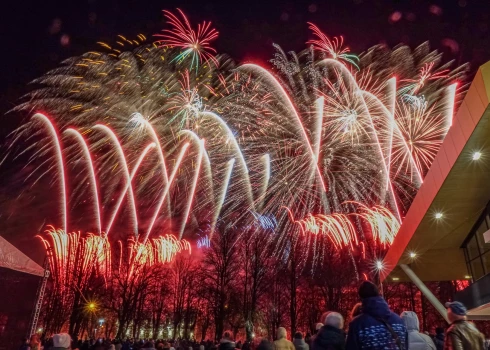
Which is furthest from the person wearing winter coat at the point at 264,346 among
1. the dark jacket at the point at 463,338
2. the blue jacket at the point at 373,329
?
the blue jacket at the point at 373,329

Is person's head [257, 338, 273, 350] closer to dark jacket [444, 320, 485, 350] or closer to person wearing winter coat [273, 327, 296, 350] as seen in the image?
person wearing winter coat [273, 327, 296, 350]

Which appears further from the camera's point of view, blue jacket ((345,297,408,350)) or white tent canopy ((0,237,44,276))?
white tent canopy ((0,237,44,276))

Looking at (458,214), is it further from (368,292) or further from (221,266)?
(221,266)

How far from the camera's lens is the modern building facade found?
7.59 meters

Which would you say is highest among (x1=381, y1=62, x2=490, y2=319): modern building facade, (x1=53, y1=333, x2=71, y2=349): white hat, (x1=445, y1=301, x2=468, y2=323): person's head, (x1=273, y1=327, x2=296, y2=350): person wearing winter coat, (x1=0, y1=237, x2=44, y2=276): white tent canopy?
(x1=381, y1=62, x2=490, y2=319): modern building facade

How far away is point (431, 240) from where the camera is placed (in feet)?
47.6

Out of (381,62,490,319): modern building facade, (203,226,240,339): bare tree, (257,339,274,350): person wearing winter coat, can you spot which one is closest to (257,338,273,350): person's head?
(257,339,274,350): person wearing winter coat

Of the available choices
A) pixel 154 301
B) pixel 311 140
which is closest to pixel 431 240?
pixel 311 140

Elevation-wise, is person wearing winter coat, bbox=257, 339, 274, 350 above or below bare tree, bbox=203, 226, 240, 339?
below

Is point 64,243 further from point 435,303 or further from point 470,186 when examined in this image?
point 470,186

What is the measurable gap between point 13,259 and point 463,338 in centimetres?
1351

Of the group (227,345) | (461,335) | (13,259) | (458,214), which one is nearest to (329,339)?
(461,335)

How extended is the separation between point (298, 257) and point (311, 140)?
24.7 meters

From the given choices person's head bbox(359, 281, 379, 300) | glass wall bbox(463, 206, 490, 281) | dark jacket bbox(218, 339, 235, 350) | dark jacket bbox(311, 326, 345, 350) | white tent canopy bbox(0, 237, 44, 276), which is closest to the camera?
person's head bbox(359, 281, 379, 300)
